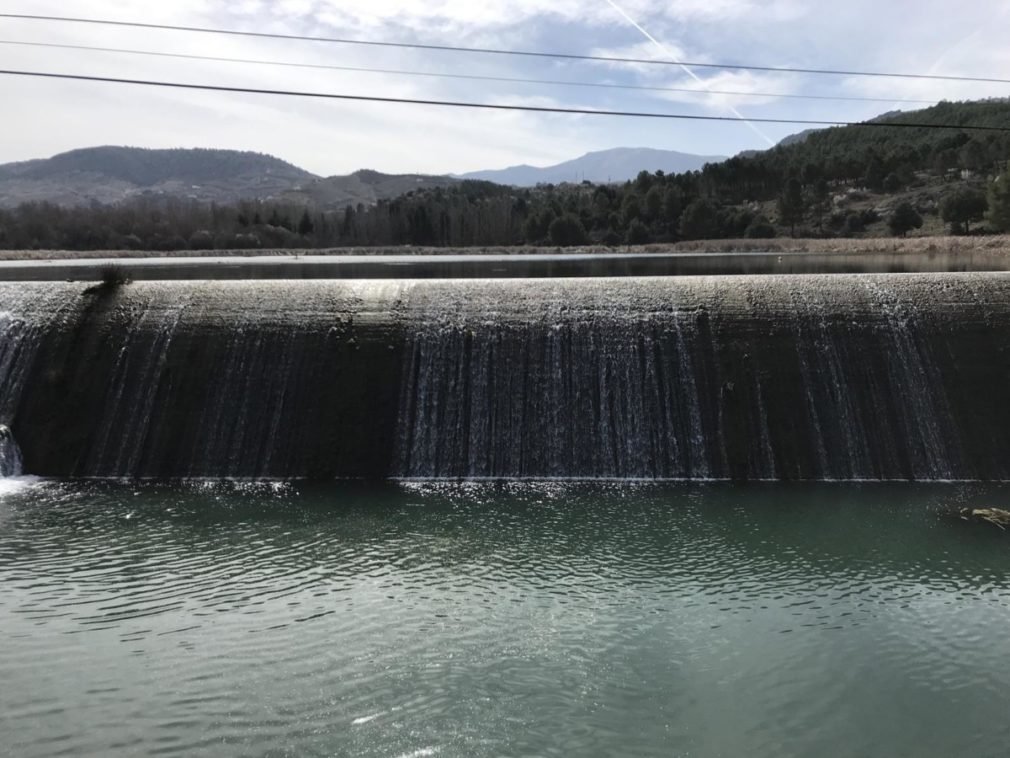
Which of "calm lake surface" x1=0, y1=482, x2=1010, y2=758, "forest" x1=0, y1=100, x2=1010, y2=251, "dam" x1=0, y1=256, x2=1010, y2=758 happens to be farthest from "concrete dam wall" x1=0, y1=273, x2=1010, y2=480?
"forest" x1=0, y1=100, x2=1010, y2=251

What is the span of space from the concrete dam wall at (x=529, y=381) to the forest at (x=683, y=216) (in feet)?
137

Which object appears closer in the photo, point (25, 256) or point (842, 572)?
point (842, 572)

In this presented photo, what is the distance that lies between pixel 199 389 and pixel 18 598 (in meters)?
6.44

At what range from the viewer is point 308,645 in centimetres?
790

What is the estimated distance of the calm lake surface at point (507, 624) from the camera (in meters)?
6.57

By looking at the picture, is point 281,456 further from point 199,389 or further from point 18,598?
point 18,598

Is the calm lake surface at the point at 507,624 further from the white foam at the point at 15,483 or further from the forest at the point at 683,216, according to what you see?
the forest at the point at 683,216

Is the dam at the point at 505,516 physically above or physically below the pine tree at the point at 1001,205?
below

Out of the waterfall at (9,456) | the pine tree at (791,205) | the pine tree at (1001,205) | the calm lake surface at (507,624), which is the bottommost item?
the calm lake surface at (507,624)

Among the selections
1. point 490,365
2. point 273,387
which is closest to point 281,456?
point 273,387

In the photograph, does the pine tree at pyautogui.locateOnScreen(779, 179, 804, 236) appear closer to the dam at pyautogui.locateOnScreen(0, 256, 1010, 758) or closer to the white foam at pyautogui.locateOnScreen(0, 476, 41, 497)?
the dam at pyautogui.locateOnScreen(0, 256, 1010, 758)

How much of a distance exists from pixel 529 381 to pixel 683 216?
52.6 m

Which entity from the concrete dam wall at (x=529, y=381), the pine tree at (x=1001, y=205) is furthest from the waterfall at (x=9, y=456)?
the pine tree at (x=1001, y=205)

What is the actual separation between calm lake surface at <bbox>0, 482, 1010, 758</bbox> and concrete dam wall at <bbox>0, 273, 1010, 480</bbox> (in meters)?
1.18
